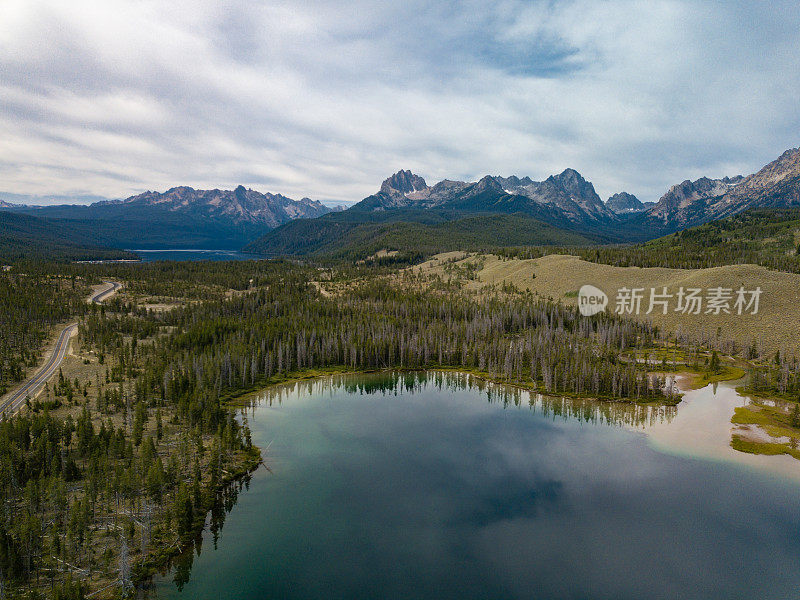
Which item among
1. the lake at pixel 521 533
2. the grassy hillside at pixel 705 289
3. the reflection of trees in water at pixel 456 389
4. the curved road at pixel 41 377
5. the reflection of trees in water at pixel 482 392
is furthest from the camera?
the grassy hillside at pixel 705 289

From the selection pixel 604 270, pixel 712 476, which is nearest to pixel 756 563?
pixel 712 476

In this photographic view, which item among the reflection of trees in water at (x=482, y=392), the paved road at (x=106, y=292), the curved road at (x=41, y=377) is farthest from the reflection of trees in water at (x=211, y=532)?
the paved road at (x=106, y=292)

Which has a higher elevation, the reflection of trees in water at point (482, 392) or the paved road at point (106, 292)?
the paved road at point (106, 292)

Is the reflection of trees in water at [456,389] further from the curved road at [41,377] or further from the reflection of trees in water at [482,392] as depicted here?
the curved road at [41,377]

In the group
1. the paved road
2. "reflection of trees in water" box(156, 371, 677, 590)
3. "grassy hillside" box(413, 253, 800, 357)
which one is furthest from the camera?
the paved road

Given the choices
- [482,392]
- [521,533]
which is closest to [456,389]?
[482,392]

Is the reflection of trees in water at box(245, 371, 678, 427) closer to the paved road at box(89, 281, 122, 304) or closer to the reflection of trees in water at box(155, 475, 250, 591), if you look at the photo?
the reflection of trees in water at box(155, 475, 250, 591)

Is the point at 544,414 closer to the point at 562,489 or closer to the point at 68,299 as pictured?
the point at 562,489

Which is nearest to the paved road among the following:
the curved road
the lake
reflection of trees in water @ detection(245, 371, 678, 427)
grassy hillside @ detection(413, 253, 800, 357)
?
the curved road
